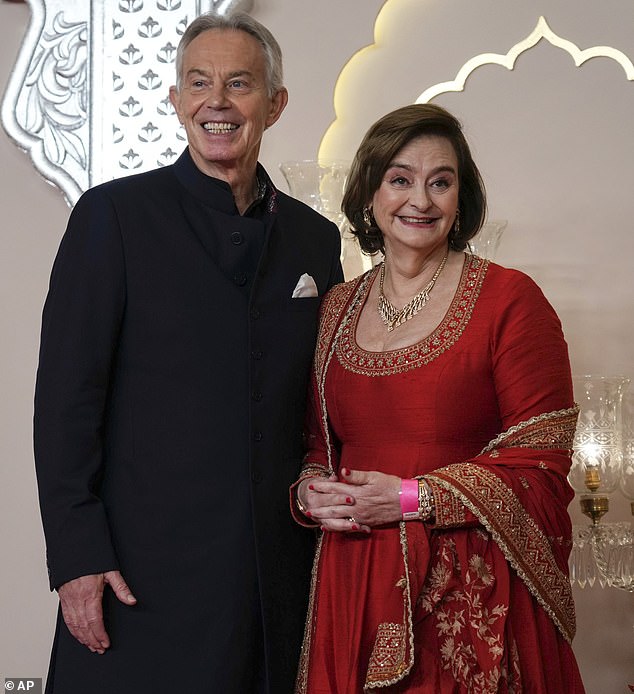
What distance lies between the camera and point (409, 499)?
194cm

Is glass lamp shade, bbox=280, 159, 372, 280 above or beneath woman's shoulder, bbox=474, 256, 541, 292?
above

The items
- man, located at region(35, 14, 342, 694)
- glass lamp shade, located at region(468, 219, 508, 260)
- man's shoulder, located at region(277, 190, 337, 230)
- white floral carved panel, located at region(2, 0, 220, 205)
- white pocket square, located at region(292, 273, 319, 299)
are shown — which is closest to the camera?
man, located at region(35, 14, 342, 694)

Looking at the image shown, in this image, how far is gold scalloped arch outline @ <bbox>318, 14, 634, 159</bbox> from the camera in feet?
11.2

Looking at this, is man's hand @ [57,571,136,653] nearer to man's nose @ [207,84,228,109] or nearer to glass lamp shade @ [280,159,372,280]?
man's nose @ [207,84,228,109]

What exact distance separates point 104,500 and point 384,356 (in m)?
0.61

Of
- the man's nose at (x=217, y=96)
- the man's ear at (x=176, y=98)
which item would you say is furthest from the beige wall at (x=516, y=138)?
the man's nose at (x=217, y=96)

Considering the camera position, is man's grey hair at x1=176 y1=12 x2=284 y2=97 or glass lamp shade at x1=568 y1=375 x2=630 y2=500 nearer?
man's grey hair at x1=176 y1=12 x2=284 y2=97

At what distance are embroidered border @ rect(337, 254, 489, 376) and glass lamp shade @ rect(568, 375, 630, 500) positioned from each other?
825mm

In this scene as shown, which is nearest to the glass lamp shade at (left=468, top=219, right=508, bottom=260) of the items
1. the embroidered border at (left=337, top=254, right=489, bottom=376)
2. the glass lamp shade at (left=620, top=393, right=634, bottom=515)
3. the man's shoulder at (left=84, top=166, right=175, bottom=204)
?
the glass lamp shade at (left=620, top=393, right=634, bottom=515)

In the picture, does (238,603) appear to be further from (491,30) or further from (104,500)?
(491,30)

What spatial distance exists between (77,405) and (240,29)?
87cm

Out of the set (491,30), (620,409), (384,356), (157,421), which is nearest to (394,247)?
(384,356)

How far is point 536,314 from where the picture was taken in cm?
202

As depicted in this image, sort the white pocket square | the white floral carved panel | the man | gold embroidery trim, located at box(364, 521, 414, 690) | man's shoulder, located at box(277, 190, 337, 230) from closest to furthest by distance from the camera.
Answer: gold embroidery trim, located at box(364, 521, 414, 690), the man, the white pocket square, man's shoulder, located at box(277, 190, 337, 230), the white floral carved panel
